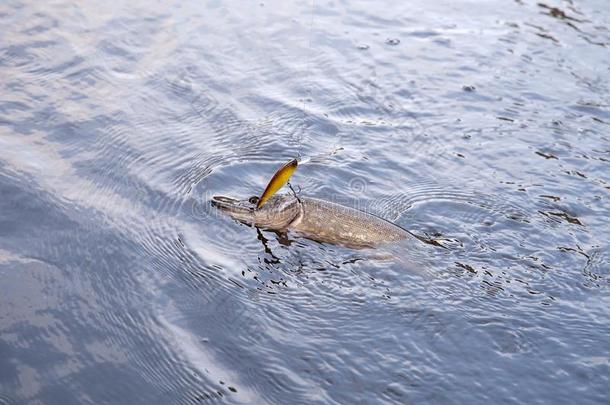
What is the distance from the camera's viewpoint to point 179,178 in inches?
245

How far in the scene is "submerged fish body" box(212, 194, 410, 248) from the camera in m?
5.57

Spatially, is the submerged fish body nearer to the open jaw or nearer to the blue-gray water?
the open jaw

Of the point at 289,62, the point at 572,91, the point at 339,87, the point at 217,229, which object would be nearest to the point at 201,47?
the point at 289,62

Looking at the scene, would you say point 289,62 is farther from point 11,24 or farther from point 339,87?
point 11,24

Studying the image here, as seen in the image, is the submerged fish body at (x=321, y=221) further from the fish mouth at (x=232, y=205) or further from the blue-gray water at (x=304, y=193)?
the blue-gray water at (x=304, y=193)

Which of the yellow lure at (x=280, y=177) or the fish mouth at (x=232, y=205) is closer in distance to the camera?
the yellow lure at (x=280, y=177)

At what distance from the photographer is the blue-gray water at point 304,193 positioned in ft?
14.6

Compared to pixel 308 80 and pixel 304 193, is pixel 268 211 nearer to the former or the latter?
pixel 304 193

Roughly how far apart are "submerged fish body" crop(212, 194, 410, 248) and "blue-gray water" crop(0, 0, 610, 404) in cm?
11

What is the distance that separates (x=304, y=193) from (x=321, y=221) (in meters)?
0.64

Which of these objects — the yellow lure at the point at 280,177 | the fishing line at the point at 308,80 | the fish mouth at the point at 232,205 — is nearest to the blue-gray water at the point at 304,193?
the fishing line at the point at 308,80

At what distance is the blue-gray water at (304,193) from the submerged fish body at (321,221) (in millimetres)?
109

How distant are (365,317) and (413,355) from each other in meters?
0.45

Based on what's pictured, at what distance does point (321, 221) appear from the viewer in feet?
18.5
